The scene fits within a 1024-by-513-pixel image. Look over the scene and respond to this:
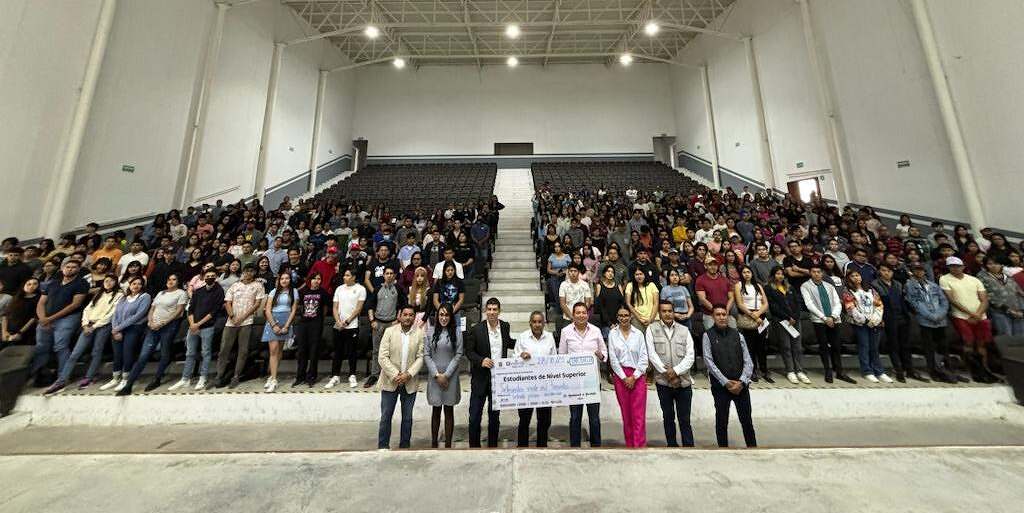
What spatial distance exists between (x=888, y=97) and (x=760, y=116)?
384cm

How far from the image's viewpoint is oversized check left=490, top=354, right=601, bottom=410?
2967 mm

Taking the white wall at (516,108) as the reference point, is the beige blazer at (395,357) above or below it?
below

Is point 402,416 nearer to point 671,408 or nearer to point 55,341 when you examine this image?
point 671,408

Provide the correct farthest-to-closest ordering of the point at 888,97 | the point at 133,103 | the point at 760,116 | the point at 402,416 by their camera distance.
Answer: the point at 760,116, the point at 888,97, the point at 133,103, the point at 402,416

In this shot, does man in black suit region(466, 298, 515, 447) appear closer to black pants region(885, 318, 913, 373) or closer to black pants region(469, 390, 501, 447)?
black pants region(469, 390, 501, 447)

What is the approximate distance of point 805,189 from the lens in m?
9.98

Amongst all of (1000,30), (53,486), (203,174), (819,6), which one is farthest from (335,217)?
(819,6)

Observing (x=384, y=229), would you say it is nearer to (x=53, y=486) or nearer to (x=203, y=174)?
(x=53, y=486)

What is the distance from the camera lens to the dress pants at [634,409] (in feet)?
10.1

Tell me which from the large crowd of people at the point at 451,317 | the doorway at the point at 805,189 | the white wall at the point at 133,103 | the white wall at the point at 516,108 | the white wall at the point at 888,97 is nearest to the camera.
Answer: the large crowd of people at the point at 451,317

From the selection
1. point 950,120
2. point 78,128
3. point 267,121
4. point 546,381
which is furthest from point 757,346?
point 267,121

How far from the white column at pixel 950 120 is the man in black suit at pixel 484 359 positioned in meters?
8.68

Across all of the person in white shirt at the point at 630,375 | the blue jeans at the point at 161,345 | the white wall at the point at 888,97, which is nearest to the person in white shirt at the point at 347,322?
the blue jeans at the point at 161,345

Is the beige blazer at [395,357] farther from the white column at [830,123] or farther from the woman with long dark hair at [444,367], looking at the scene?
the white column at [830,123]
